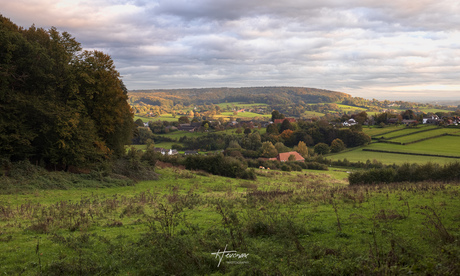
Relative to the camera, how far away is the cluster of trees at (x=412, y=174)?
29.3m

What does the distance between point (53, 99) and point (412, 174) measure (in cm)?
3557

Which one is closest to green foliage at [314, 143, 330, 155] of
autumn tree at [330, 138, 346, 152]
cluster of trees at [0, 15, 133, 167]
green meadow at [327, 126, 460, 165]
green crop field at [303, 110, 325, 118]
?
autumn tree at [330, 138, 346, 152]

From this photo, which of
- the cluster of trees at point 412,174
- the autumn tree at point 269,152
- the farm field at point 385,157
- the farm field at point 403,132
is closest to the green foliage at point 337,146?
the farm field at point 385,157

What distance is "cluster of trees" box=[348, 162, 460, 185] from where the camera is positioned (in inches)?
1155

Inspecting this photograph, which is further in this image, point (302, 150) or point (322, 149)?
point (322, 149)

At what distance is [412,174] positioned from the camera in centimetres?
3102

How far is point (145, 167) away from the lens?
1331 inches

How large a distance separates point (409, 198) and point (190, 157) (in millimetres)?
32288

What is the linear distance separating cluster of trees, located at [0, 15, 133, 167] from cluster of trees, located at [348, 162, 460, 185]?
27001 millimetres

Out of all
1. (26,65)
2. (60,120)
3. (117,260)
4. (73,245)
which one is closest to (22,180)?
(60,120)

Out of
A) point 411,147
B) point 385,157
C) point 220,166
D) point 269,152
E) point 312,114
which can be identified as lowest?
point 269,152

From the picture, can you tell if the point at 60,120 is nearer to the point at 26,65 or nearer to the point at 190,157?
the point at 26,65

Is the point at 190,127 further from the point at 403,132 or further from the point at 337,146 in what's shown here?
the point at 403,132

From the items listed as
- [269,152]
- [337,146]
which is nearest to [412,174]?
[269,152]
